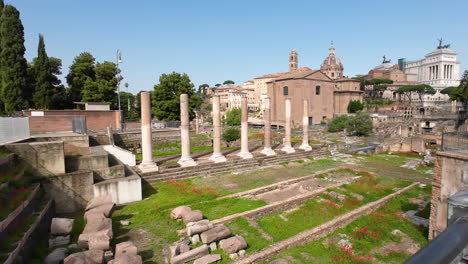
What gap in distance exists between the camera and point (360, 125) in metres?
35.8

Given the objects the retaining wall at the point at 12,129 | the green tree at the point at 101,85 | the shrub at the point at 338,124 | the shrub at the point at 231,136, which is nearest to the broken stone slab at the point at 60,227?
the retaining wall at the point at 12,129

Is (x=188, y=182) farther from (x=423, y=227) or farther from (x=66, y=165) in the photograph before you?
(x=423, y=227)

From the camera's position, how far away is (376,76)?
299 ft

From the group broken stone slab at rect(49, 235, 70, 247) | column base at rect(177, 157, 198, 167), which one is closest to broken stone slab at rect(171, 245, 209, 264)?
broken stone slab at rect(49, 235, 70, 247)

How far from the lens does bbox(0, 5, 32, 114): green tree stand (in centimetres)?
2441

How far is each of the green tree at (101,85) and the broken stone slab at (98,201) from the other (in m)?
22.1

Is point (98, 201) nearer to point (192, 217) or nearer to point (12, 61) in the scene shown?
point (192, 217)

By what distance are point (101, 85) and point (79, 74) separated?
3773mm

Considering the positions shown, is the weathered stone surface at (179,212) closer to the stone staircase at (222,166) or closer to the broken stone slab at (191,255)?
the broken stone slab at (191,255)

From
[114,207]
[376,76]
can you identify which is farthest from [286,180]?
[376,76]

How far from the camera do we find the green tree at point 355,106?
6144 centimetres

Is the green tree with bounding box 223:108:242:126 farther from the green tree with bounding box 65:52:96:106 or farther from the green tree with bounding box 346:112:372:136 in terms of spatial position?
the green tree with bounding box 65:52:96:106

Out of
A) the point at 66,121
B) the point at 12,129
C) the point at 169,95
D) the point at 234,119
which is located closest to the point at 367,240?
the point at 12,129

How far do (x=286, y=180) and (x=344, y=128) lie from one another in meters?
29.3
